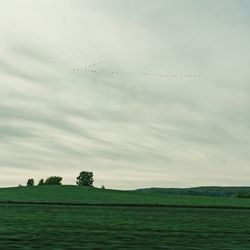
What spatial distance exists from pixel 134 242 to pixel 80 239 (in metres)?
3.63

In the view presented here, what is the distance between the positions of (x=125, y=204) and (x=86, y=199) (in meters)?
16.5

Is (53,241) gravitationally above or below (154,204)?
below

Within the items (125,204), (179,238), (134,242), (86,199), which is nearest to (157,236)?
(179,238)

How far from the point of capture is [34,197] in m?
168

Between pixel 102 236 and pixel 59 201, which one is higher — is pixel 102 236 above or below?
below

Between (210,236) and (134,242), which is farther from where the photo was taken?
(210,236)

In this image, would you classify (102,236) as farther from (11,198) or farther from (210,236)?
(11,198)

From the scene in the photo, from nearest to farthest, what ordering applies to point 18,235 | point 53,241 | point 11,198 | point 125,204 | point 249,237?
point 53,241
point 18,235
point 249,237
point 125,204
point 11,198

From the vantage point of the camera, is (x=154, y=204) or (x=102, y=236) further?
(x=154, y=204)

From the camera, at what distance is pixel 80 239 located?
42.1 metres

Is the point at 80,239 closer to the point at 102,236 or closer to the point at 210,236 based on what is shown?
the point at 102,236

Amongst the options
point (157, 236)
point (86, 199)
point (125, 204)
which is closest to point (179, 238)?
point (157, 236)

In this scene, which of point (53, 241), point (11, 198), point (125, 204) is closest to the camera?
point (53, 241)

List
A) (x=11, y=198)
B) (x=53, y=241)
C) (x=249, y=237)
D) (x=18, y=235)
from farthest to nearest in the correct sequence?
(x=11, y=198), (x=249, y=237), (x=18, y=235), (x=53, y=241)
